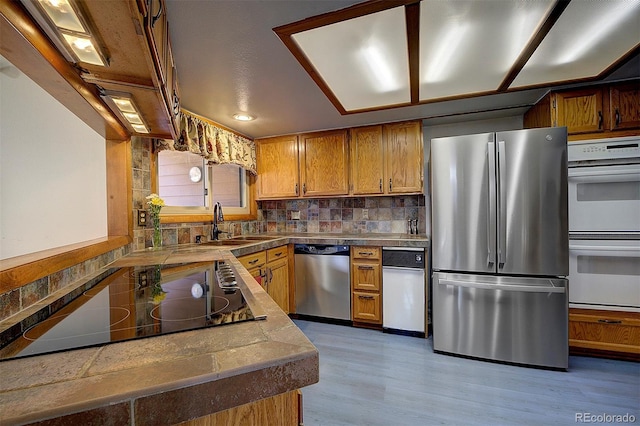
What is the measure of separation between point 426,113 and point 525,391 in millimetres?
2295

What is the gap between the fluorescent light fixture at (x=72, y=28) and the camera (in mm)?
700

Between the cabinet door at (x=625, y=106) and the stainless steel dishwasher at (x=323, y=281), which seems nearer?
the cabinet door at (x=625, y=106)

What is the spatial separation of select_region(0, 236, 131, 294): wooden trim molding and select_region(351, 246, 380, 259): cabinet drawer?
201 cm

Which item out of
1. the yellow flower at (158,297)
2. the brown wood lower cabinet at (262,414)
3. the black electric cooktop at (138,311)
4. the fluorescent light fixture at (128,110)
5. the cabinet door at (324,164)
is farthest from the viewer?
the cabinet door at (324,164)

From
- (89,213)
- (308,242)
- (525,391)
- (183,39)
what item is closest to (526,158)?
(525,391)

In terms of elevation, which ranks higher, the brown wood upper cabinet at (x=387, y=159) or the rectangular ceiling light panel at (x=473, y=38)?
the rectangular ceiling light panel at (x=473, y=38)

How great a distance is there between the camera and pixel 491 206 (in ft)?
6.86

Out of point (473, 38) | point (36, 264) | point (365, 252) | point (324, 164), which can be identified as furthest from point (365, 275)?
point (36, 264)

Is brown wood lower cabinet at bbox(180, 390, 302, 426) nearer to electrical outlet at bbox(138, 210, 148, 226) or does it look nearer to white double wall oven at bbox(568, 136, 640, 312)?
electrical outlet at bbox(138, 210, 148, 226)

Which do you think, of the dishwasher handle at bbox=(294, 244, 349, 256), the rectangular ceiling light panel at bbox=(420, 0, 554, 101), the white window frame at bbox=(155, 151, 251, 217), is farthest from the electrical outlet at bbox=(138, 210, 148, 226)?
the rectangular ceiling light panel at bbox=(420, 0, 554, 101)

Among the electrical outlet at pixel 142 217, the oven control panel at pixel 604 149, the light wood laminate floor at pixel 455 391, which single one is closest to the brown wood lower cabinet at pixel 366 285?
the light wood laminate floor at pixel 455 391

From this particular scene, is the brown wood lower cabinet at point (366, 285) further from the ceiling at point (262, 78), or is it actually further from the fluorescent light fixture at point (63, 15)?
the fluorescent light fixture at point (63, 15)

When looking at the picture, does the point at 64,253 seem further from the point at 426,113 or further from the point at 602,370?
the point at 602,370

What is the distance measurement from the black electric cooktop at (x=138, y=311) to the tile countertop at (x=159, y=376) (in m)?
0.06
